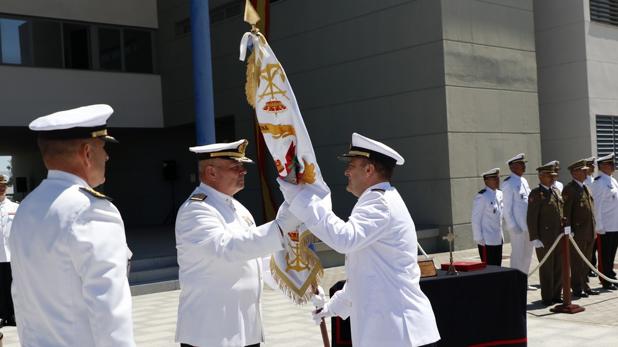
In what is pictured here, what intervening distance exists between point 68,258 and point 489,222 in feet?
28.8

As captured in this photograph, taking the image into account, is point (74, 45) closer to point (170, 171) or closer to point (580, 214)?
point (170, 171)

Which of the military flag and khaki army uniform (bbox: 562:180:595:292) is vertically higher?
the military flag

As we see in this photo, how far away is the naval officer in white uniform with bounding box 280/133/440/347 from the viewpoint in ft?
11.5

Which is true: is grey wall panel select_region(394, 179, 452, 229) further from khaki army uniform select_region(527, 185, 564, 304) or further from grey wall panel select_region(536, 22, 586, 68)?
khaki army uniform select_region(527, 185, 564, 304)

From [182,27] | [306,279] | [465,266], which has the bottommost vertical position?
[465,266]

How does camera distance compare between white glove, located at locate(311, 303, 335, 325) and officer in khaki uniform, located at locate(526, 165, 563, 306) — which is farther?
officer in khaki uniform, located at locate(526, 165, 563, 306)

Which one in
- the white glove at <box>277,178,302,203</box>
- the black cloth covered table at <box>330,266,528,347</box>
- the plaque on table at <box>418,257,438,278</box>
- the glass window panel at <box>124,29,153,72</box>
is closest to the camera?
the white glove at <box>277,178,302,203</box>

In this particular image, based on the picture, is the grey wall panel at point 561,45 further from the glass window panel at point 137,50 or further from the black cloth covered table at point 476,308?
the black cloth covered table at point 476,308

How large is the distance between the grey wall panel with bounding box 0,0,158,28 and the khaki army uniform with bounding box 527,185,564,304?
56.3 feet

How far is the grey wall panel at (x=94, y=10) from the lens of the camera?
20734 millimetres

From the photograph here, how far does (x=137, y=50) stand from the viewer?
917 inches

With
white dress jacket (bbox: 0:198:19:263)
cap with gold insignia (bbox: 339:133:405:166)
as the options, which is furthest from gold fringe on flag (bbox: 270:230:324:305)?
white dress jacket (bbox: 0:198:19:263)

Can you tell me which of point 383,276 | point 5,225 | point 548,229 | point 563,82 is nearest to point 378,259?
point 383,276

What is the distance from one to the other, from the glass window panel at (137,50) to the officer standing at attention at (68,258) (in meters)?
21.2
